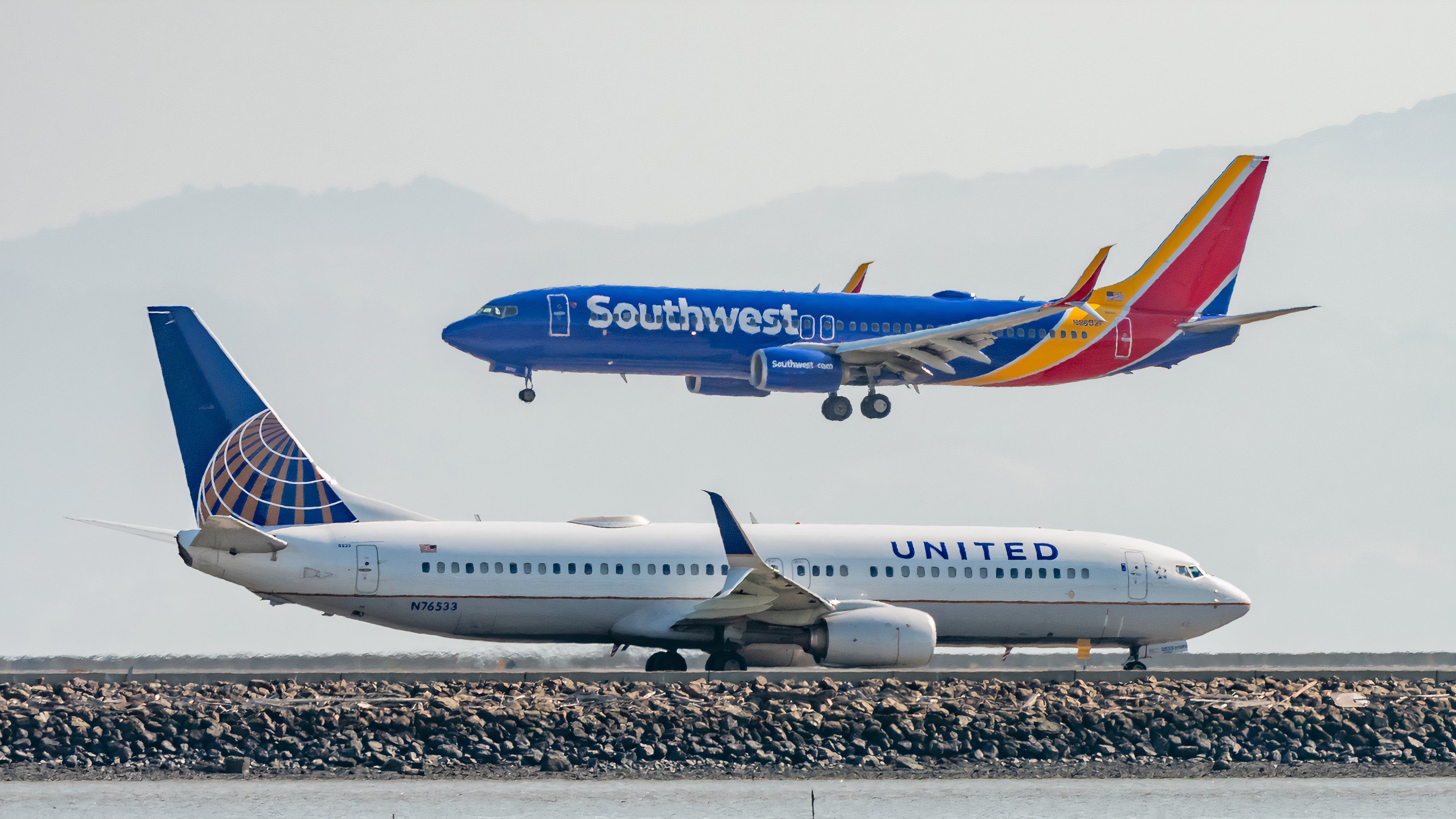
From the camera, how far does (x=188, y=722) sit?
109 ft

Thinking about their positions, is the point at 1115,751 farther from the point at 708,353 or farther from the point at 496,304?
the point at 496,304

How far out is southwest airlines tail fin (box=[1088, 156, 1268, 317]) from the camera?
53688 millimetres

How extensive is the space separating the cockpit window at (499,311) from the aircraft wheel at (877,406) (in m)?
8.80

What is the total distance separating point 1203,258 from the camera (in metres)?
56.1

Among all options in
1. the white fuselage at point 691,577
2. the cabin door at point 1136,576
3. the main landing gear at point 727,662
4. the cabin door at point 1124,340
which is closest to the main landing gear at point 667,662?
the main landing gear at point 727,662

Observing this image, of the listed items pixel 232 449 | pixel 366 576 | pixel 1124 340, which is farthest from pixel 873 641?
pixel 1124 340

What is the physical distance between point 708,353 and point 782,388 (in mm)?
1906

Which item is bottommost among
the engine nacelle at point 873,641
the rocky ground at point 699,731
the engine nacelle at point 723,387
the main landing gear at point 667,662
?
the rocky ground at point 699,731

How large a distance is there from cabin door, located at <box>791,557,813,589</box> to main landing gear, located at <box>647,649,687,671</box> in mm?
2883

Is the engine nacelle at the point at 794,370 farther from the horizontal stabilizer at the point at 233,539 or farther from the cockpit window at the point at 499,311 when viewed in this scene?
the horizontal stabilizer at the point at 233,539

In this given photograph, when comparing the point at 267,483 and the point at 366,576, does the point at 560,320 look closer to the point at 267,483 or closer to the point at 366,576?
the point at 267,483

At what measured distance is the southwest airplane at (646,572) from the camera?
121 ft

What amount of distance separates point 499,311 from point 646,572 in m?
8.44

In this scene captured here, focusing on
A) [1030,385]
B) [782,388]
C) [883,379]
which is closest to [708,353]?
[782,388]
